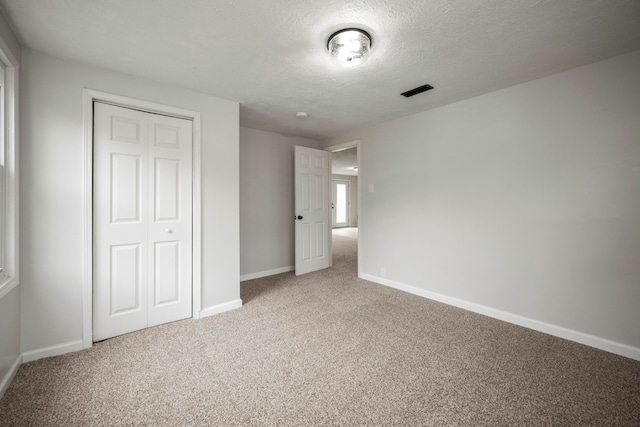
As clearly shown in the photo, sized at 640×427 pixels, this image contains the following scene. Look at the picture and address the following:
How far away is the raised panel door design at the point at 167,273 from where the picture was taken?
2568 millimetres

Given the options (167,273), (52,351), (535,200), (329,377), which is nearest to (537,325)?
(535,200)

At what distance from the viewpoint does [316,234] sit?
4.60 metres

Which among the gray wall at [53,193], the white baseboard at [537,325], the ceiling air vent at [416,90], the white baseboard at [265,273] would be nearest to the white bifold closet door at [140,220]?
the gray wall at [53,193]

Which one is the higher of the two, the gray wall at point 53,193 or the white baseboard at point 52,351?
the gray wall at point 53,193

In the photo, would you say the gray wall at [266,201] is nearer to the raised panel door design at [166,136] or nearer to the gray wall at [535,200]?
the raised panel door design at [166,136]

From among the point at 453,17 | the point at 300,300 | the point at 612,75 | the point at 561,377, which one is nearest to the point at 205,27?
the point at 453,17

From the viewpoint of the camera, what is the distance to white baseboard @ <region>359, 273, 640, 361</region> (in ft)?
6.89

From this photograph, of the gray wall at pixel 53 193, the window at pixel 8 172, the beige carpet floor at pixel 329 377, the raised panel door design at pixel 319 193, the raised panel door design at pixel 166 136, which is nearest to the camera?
the beige carpet floor at pixel 329 377

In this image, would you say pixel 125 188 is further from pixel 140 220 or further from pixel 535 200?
pixel 535 200

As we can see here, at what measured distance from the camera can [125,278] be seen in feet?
7.88

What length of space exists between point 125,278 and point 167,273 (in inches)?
13.2

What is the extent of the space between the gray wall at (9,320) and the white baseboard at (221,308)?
130 cm

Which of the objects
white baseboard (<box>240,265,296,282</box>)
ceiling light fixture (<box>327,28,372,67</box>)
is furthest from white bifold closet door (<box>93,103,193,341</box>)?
ceiling light fixture (<box>327,28,372,67</box>)

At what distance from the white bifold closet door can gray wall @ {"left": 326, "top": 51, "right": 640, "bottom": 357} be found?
2700 mm
